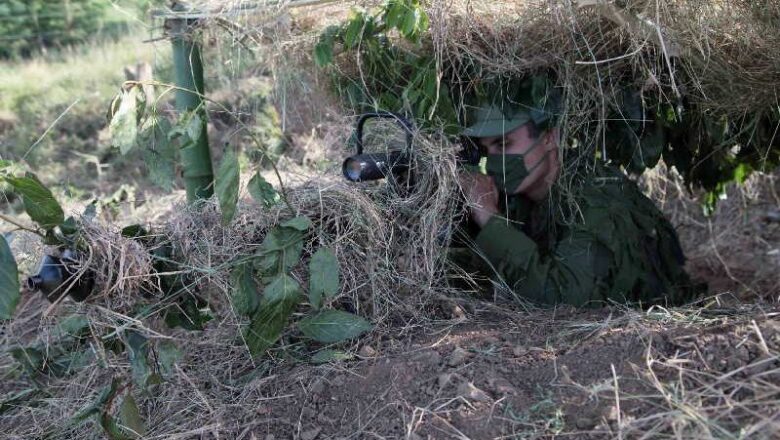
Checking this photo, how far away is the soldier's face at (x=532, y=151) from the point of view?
2486 millimetres

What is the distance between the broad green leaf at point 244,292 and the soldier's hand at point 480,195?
827mm

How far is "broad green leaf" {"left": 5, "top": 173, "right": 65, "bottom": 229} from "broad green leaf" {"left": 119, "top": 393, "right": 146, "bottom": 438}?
0.50m

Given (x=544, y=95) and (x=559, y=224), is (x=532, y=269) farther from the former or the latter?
(x=544, y=95)

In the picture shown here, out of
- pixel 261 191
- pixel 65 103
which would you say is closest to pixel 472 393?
pixel 261 191

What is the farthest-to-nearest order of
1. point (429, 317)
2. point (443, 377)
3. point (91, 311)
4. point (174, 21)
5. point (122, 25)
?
point (122, 25), point (174, 21), point (429, 317), point (91, 311), point (443, 377)

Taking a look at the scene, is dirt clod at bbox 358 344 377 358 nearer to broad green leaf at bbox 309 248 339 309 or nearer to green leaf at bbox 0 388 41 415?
broad green leaf at bbox 309 248 339 309

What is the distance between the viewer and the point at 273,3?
8.23 feet

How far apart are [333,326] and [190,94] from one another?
4.21 ft

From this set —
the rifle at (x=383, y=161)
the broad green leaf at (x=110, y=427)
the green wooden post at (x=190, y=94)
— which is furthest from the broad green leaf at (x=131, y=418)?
the green wooden post at (x=190, y=94)

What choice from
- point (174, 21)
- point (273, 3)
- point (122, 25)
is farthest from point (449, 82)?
point (122, 25)

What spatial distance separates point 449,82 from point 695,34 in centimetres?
80

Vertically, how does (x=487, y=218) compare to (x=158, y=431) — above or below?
above

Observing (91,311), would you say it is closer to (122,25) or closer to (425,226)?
(425,226)

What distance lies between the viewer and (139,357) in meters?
1.82
